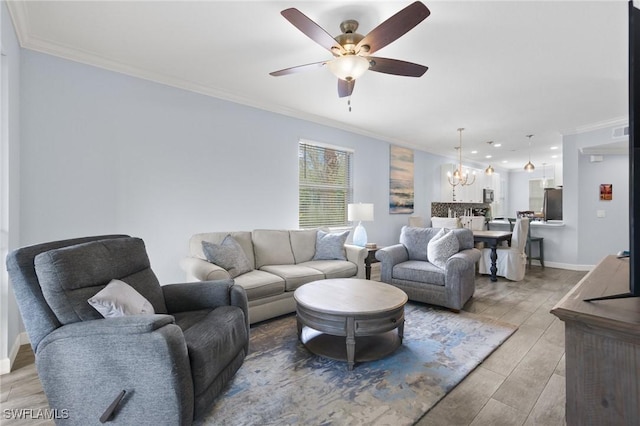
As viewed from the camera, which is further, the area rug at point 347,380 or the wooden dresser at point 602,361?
the area rug at point 347,380

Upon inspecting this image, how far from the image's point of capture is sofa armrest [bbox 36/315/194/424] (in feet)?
4.62

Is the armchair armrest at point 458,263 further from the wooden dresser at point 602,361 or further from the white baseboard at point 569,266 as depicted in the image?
the white baseboard at point 569,266

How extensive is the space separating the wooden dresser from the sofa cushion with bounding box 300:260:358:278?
8.66 ft

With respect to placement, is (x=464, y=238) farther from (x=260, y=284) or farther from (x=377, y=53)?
(x=260, y=284)

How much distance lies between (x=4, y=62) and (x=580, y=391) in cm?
367

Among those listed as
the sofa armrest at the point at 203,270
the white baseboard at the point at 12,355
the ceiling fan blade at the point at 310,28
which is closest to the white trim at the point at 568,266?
the ceiling fan blade at the point at 310,28

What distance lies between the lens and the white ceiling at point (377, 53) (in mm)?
2186

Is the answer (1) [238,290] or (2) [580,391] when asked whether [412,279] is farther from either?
(2) [580,391]

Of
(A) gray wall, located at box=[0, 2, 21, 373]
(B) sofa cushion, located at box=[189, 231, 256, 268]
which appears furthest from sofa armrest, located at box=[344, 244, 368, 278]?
(A) gray wall, located at box=[0, 2, 21, 373]

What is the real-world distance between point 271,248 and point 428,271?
1.87 meters

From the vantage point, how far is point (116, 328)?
4.69 ft

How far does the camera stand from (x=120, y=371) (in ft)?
4.67

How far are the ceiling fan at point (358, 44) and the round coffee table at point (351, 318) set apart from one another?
1757mm

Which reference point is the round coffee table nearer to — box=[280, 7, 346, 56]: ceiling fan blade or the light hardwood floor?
the light hardwood floor
